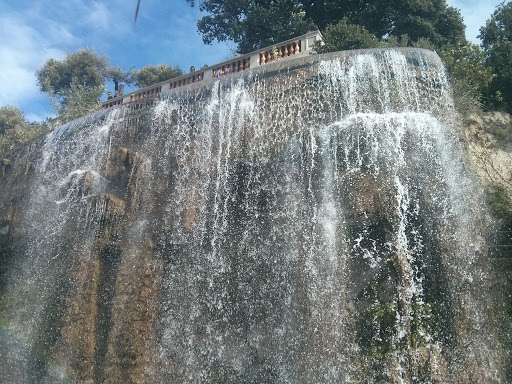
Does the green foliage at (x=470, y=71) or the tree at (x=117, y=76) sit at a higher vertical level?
the tree at (x=117, y=76)

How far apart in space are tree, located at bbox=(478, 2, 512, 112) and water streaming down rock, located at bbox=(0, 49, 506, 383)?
2.81m

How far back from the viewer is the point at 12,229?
1570 cm

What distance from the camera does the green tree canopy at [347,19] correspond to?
61.4ft

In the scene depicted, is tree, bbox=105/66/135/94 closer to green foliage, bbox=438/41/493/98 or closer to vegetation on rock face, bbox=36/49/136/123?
vegetation on rock face, bbox=36/49/136/123

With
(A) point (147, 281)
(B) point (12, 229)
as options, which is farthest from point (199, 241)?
(B) point (12, 229)

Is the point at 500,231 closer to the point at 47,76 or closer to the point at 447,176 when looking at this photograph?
the point at 447,176

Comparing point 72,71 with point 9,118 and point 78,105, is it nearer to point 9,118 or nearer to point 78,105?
point 9,118

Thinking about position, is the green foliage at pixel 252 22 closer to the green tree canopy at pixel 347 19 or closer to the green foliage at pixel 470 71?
the green tree canopy at pixel 347 19

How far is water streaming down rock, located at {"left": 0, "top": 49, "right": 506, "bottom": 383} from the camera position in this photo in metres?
9.32

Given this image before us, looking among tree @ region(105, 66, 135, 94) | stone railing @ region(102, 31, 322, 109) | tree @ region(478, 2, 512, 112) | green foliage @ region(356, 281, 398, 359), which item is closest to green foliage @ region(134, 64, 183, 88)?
tree @ region(105, 66, 135, 94)

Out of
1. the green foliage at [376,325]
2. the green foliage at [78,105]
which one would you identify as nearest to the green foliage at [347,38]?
the green foliage at [376,325]

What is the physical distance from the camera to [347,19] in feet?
60.0

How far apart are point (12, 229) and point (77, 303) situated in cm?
526

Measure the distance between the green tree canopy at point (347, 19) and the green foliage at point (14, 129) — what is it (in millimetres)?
9511
